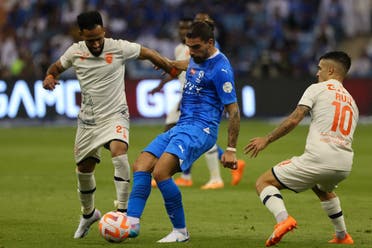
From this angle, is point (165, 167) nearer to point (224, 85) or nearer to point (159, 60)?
point (224, 85)

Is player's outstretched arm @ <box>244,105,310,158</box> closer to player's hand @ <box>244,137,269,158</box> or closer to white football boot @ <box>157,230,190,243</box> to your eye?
player's hand @ <box>244,137,269,158</box>

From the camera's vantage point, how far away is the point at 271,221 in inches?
471

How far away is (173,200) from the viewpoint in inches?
385

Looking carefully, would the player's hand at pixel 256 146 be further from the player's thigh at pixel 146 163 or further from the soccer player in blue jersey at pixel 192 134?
the player's thigh at pixel 146 163

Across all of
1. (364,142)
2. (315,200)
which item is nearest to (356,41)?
(364,142)

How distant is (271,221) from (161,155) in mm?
2548

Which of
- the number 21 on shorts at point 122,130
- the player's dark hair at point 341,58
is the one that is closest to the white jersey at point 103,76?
the number 21 on shorts at point 122,130

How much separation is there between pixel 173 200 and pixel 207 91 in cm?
111

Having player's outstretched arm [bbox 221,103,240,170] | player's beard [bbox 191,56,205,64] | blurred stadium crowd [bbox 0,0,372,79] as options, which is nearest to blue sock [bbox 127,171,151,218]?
player's outstretched arm [bbox 221,103,240,170]

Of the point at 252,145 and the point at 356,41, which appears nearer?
the point at 252,145

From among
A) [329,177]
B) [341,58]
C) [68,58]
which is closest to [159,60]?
[68,58]

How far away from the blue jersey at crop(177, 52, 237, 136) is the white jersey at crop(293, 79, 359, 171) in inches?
33.7

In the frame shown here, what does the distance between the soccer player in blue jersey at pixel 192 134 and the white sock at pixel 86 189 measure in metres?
1.07

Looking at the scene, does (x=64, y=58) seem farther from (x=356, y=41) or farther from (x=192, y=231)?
(x=356, y=41)
